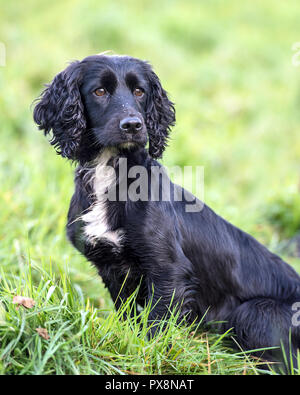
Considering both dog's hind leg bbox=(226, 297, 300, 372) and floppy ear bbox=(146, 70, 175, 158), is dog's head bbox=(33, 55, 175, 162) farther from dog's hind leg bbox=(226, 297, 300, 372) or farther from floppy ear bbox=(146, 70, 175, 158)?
dog's hind leg bbox=(226, 297, 300, 372)

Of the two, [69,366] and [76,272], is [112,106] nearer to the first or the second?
[69,366]

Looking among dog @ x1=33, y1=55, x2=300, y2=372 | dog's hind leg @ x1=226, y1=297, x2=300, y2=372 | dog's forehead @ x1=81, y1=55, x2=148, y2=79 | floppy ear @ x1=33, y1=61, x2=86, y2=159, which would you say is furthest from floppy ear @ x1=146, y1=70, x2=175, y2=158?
dog's hind leg @ x1=226, y1=297, x2=300, y2=372

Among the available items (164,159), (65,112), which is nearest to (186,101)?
(164,159)

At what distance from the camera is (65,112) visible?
3102 millimetres

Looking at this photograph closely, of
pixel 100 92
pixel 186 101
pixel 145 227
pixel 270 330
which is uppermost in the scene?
pixel 186 101

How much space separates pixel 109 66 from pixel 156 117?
483 millimetres

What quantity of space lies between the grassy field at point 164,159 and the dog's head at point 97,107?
0.77 meters

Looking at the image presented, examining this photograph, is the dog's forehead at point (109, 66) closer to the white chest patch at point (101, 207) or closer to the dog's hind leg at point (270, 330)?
the white chest patch at point (101, 207)

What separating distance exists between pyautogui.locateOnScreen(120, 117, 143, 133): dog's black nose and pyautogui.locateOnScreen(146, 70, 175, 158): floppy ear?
393 mm

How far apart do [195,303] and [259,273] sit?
0.49 m

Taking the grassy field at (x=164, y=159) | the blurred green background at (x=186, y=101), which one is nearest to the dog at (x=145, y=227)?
the grassy field at (x=164, y=159)

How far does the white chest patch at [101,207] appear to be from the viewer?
3.04 metres

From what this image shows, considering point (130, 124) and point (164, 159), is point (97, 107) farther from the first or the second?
point (164, 159)

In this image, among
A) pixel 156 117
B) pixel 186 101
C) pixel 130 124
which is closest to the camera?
pixel 130 124
